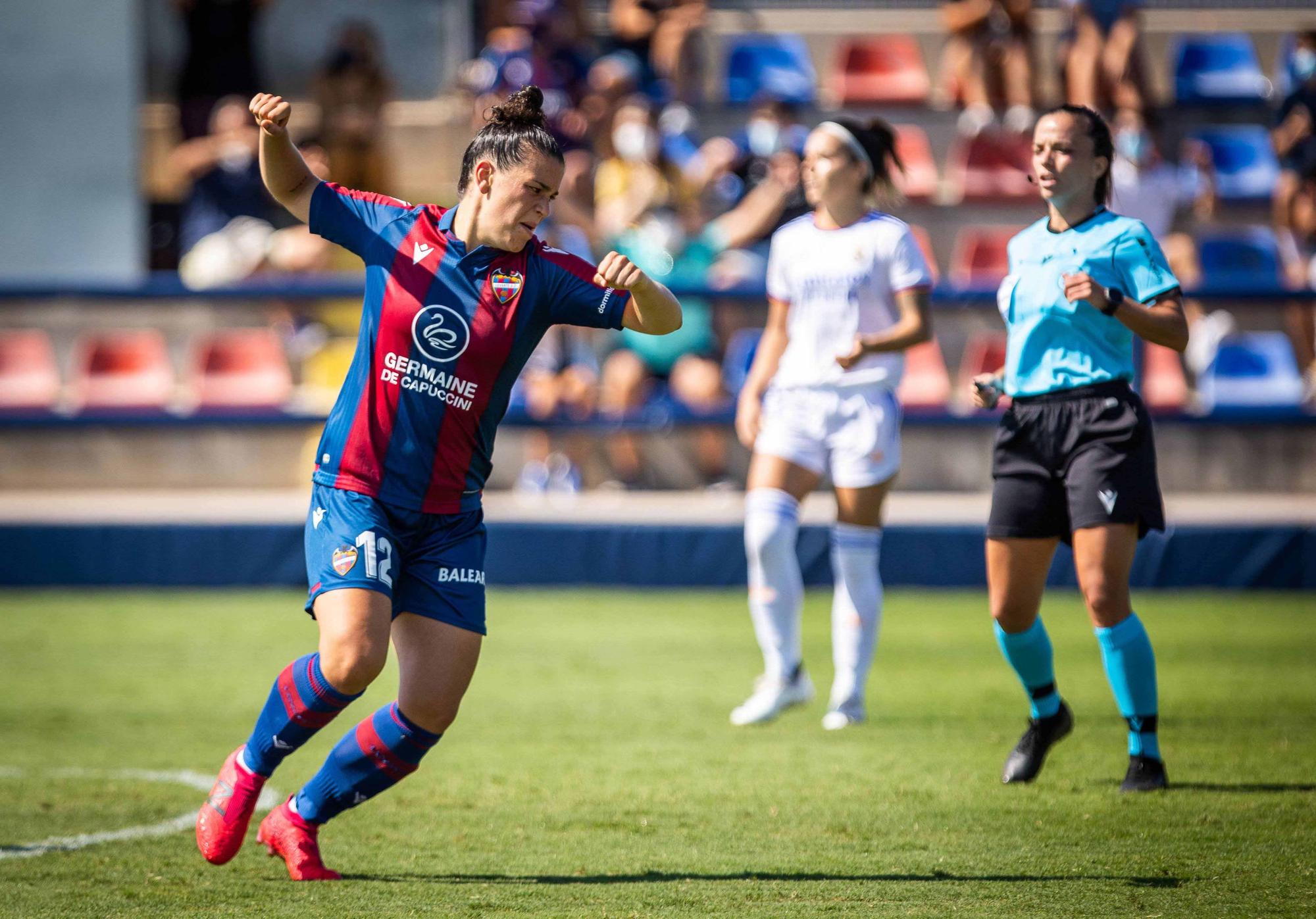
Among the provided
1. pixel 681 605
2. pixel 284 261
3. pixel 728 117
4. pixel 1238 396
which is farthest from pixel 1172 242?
pixel 284 261

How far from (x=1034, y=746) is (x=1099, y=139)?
6.64 feet

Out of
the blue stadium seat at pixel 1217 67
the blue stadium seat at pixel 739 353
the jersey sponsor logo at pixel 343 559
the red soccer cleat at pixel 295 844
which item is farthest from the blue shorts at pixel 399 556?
the blue stadium seat at pixel 1217 67

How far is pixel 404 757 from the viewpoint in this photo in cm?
411

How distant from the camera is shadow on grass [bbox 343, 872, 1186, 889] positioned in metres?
4.02

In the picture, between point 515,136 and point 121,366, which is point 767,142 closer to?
point 121,366

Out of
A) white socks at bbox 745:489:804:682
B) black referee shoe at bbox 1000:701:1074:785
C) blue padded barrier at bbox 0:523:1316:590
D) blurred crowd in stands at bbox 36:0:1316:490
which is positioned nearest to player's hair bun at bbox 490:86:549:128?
white socks at bbox 745:489:804:682

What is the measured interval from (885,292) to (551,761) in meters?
2.31

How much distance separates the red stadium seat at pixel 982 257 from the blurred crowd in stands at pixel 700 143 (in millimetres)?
77

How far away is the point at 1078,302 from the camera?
16.2ft

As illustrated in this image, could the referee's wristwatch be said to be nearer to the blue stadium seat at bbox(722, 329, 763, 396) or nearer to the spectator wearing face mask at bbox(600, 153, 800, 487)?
the spectator wearing face mask at bbox(600, 153, 800, 487)

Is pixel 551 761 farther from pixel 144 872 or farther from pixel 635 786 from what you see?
pixel 144 872

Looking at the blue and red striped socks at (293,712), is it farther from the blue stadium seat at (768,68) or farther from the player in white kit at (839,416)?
the blue stadium seat at (768,68)

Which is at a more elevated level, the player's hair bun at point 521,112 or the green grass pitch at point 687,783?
the player's hair bun at point 521,112

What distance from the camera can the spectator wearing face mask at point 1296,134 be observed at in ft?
43.3
